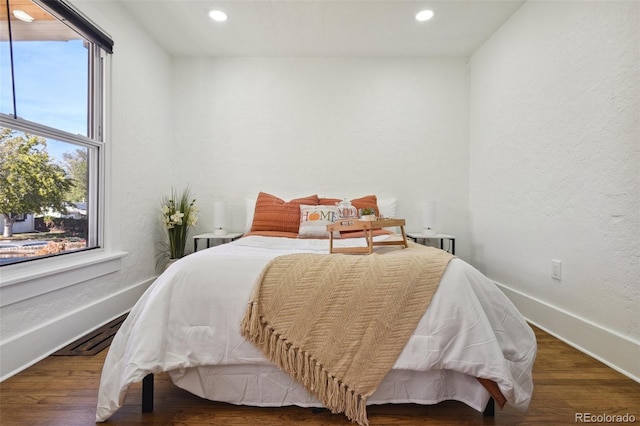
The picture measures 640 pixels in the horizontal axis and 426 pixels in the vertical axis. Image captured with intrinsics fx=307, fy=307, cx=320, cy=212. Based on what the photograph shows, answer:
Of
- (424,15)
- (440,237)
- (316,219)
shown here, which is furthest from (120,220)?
(424,15)

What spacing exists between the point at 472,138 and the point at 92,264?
145 inches

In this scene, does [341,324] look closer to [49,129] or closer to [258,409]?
[258,409]

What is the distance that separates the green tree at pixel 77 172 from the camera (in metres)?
2.13

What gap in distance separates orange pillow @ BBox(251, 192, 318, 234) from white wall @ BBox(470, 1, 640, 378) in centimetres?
182

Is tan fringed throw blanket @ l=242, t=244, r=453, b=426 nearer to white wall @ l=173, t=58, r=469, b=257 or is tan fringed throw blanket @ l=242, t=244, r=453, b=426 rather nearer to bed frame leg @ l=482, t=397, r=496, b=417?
bed frame leg @ l=482, t=397, r=496, b=417

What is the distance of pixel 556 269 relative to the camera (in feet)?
6.99

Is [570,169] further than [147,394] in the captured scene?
Yes

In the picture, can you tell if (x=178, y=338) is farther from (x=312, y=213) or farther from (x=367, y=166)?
(x=367, y=166)

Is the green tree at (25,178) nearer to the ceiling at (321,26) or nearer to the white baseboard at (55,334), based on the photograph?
the white baseboard at (55,334)

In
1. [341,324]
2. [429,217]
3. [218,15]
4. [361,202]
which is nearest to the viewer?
[341,324]

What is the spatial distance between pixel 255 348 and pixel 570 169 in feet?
7.32

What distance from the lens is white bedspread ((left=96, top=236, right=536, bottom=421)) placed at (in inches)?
46.1

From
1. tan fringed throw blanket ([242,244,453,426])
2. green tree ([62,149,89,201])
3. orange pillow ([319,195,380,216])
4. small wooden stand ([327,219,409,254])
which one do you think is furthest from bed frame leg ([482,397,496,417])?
green tree ([62,149,89,201])

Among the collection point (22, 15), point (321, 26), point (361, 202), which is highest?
point (321, 26)
